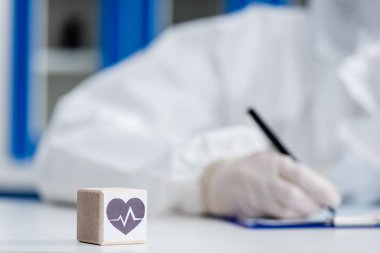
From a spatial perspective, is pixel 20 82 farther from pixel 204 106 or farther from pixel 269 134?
pixel 269 134

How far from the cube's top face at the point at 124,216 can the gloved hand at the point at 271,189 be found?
31 cm

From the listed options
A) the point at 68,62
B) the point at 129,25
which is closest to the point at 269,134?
the point at 129,25

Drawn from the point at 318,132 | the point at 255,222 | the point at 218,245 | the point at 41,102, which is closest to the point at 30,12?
the point at 41,102

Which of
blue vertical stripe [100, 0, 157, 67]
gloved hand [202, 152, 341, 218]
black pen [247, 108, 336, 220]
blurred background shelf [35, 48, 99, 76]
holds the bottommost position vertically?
gloved hand [202, 152, 341, 218]

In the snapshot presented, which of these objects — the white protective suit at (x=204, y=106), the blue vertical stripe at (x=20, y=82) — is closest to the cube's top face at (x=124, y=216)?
the white protective suit at (x=204, y=106)

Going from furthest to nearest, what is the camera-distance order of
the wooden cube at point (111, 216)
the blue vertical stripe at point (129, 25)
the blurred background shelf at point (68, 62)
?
the blurred background shelf at point (68, 62), the blue vertical stripe at point (129, 25), the wooden cube at point (111, 216)

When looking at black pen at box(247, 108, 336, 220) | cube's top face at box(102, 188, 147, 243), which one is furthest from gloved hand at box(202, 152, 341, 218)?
cube's top face at box(102, 188, 147, 243)

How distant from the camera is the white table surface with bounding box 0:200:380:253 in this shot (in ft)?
2.20

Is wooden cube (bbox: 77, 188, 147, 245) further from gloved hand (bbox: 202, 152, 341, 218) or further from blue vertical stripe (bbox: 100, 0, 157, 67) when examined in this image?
blue vertical stripe (bbox: 100, 0, 157, 67)

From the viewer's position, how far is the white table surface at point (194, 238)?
671mm

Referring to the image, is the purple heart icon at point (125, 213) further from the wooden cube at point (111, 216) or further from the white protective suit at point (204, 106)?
the white protective suit at point (204, 106)

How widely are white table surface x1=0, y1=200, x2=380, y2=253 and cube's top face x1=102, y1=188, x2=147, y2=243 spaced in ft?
0.03

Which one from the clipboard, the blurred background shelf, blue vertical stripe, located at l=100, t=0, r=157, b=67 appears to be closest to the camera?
the clipboard

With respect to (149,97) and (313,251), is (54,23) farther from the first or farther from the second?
(313,251)
